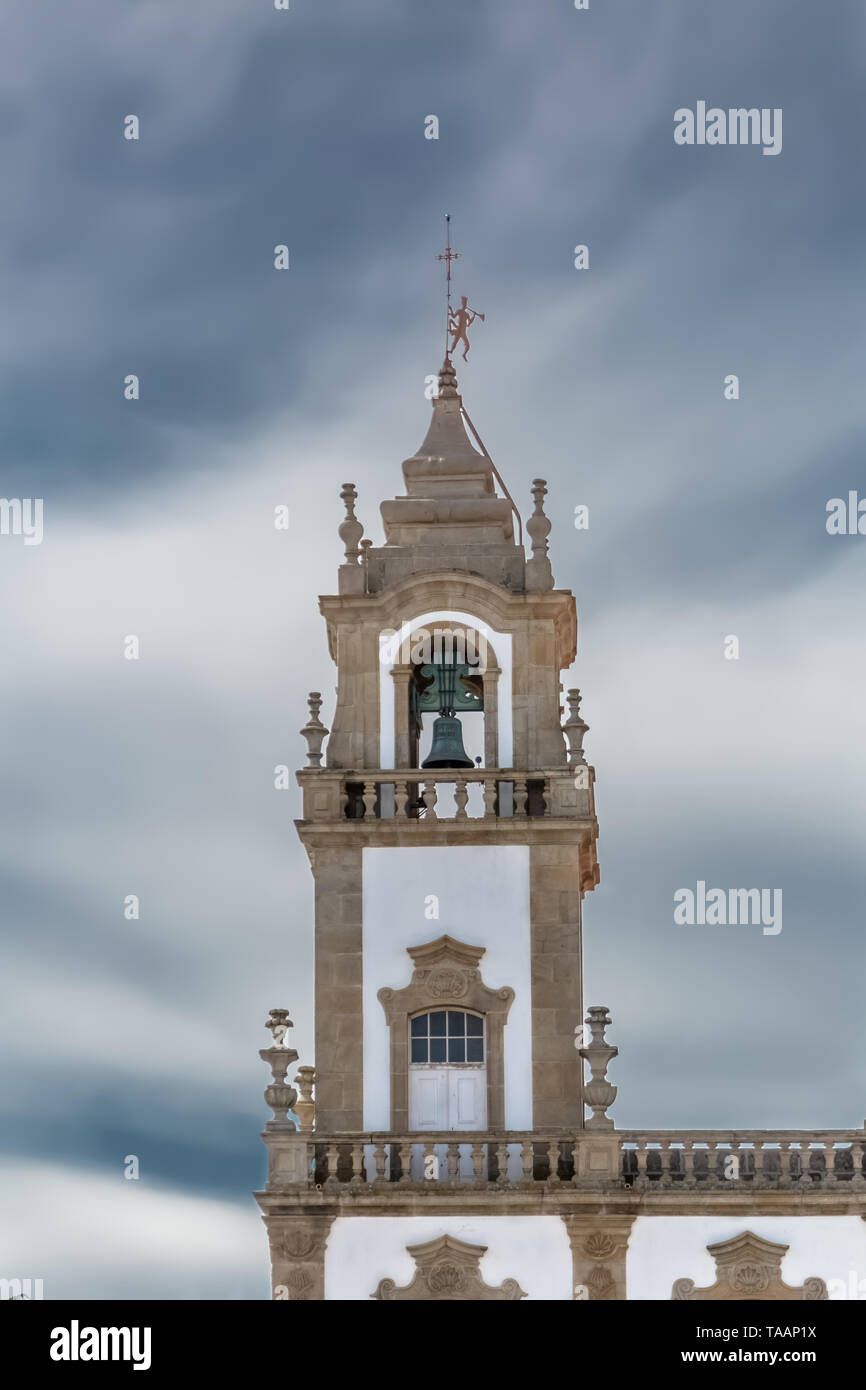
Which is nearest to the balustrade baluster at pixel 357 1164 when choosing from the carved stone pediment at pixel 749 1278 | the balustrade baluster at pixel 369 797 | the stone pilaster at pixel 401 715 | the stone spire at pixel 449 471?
the carved stone pediment at pixel 749 1278

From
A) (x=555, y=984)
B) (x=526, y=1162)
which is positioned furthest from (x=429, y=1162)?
(x=555, y=984)

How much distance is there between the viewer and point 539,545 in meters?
51.6

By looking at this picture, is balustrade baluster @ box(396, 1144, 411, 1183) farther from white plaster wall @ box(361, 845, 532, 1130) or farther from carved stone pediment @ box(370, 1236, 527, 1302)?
carved stone pediment @ box(370, 1236, 527, 1302)

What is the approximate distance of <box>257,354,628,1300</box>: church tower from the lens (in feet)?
155

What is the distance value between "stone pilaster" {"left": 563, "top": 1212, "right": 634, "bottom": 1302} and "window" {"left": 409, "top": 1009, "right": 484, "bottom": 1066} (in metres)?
3.06

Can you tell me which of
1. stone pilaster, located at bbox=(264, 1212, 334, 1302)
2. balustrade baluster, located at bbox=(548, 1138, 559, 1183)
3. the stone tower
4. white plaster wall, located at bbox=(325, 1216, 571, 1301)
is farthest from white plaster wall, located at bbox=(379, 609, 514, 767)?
stone pilaster, located at bbox=(264, 1212, 334, 1302)

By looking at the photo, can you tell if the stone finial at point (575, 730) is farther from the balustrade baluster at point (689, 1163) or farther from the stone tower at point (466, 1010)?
the balustrade baluster at point (689, 1163)

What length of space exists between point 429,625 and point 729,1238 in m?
10.4

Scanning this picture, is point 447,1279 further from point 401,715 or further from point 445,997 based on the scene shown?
point 401,715

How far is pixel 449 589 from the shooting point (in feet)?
168
